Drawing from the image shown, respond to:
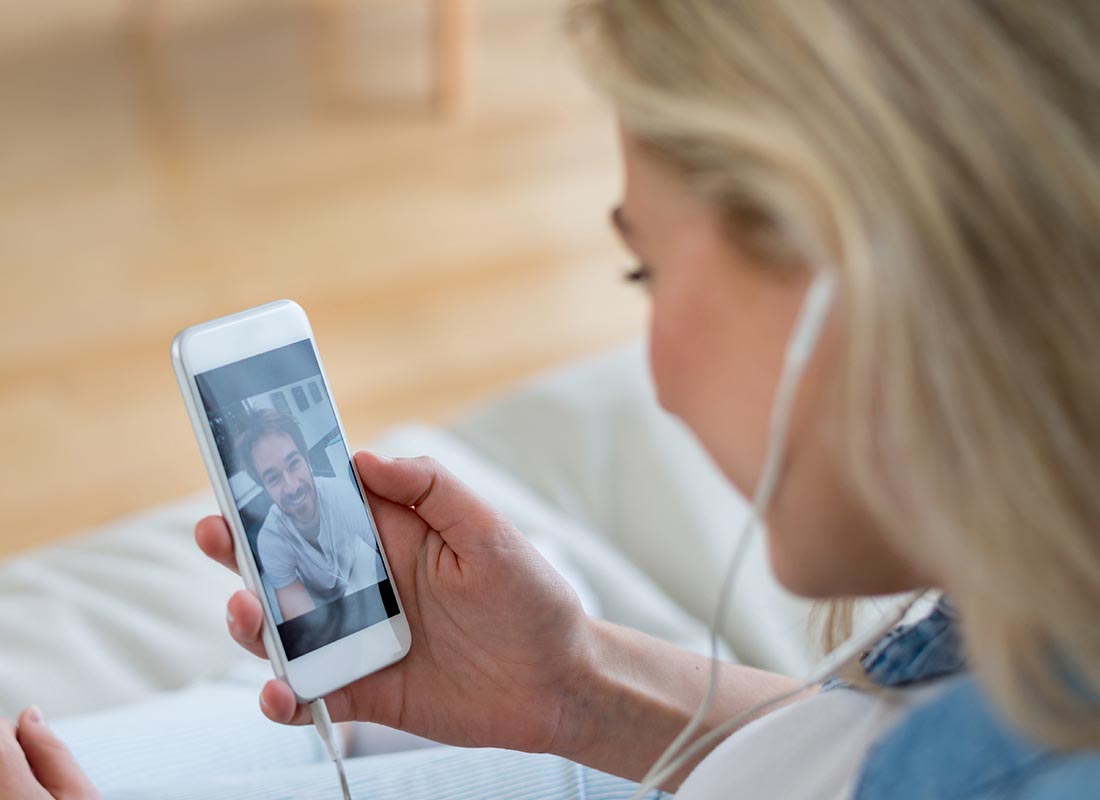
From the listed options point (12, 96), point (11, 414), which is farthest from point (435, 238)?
point (12, 96)

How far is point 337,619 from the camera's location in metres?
0.76

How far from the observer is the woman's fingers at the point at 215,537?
0.72m

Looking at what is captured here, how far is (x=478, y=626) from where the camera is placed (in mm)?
780

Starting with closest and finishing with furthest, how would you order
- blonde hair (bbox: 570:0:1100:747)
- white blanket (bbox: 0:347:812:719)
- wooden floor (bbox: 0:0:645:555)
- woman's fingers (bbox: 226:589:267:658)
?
blonde hair (bbox: 570:0:1100:747) < woman's fingers (bbox: 226:589:267:658) < white blanket (bbox: 0:347:812:719) < wooden floor (bbox: 0:0:645:555)

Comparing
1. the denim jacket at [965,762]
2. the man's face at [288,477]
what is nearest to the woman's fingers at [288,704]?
the man's face at [288,477]

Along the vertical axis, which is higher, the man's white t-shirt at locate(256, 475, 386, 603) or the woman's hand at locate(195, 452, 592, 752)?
the man's white t-shirt at locate(256, 475, 386, 603)

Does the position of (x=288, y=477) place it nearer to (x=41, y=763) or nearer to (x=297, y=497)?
(x=297, y=497)

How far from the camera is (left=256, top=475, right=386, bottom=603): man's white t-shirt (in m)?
0.74

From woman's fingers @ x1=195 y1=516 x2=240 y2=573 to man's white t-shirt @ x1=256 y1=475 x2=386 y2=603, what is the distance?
0.02 meters

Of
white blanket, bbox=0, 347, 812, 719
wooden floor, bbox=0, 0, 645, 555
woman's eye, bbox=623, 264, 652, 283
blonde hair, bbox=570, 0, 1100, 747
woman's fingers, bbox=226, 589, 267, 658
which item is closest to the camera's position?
blonde hair, bbox=570, 0, 1100, 747

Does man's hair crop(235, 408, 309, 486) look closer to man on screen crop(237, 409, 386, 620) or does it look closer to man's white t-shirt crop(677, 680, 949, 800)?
man on screen crop(237, 409, 386, 620)

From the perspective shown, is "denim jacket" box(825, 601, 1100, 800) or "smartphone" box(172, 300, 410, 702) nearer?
"denim jacket" box(825, 601, 1100, 800)

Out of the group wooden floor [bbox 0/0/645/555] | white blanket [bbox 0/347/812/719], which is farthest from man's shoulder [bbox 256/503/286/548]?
wooden floor [bbox 0/0/645/555]

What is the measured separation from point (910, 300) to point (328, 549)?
44cm
